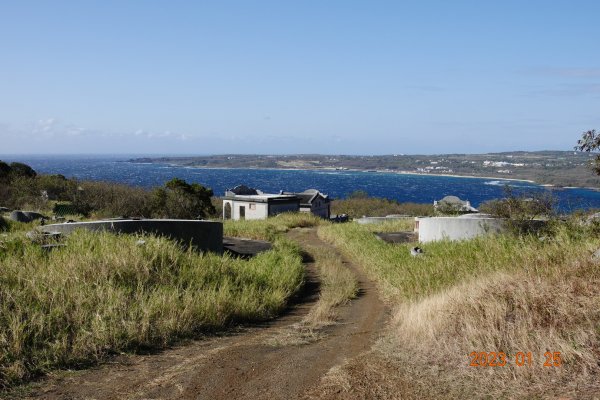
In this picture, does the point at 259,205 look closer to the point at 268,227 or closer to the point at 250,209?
the point at 250,209

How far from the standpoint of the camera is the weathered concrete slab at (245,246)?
19000mm

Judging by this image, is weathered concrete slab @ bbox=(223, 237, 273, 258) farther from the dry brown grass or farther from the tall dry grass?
the dry brown grass

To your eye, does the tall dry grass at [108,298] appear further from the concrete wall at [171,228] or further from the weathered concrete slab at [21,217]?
the weathered concrete slab at [21,217]

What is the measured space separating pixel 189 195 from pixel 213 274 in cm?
3095

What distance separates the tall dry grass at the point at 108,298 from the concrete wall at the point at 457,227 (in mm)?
7894

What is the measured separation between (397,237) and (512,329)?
57.6ft

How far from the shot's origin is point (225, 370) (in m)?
6.29

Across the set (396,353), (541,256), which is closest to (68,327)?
(396,353)

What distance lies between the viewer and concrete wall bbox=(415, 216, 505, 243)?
1836cm

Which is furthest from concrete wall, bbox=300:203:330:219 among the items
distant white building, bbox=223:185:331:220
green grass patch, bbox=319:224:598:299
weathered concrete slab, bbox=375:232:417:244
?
green grass patch, bbox=319:224:598:299

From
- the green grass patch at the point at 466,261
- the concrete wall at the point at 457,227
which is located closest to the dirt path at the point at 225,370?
the green grass patch at the point at 466,261

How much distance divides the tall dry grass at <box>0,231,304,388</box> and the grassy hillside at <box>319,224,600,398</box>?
2.63m
